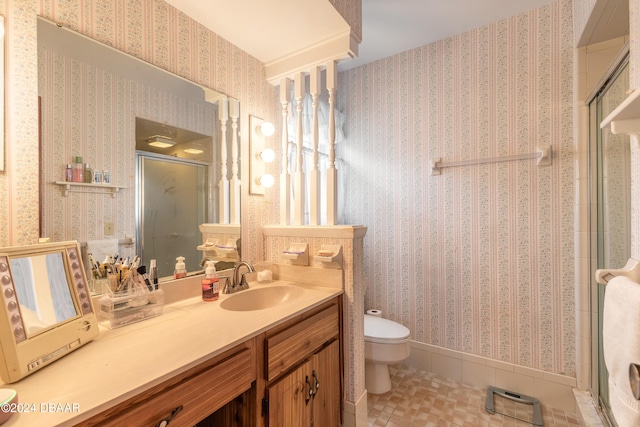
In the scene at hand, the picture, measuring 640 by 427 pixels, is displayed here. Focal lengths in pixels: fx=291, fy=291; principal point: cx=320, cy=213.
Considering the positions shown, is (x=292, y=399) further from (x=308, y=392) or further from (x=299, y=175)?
(x=299, y=175)

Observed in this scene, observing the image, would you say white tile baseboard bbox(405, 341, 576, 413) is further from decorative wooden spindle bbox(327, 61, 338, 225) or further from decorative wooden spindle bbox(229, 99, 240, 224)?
decorative wooden spindle bbox(229, 99, 240, 224)

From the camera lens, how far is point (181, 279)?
4.49ft

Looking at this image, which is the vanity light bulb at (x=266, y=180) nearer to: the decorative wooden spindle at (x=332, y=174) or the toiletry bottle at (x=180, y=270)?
the decorative wooden spindle at (x=332, y=174)

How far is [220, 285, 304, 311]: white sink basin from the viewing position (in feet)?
4.74

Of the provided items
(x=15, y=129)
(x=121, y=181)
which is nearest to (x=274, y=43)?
(x=121, y=181)

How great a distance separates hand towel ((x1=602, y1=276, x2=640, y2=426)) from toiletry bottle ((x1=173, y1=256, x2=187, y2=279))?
5.10 ft

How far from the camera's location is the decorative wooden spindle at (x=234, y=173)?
1.64 meters

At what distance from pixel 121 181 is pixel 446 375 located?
7.98ft

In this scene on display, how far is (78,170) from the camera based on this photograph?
3.50 feet

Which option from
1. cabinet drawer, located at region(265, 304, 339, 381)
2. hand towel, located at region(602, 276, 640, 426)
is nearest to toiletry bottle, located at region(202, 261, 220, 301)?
cabinet drawer, located at region(265, 304, 339, 381)

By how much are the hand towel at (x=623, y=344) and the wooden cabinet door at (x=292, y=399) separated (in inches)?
38.3

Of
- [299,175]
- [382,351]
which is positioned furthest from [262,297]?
[382,351]

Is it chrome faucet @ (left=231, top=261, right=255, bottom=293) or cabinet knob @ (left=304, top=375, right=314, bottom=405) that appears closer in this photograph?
cabinet knob @ (left=304, top=375, right=314, bottom=405)

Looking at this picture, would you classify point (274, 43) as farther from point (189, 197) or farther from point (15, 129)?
point (15, 129)
